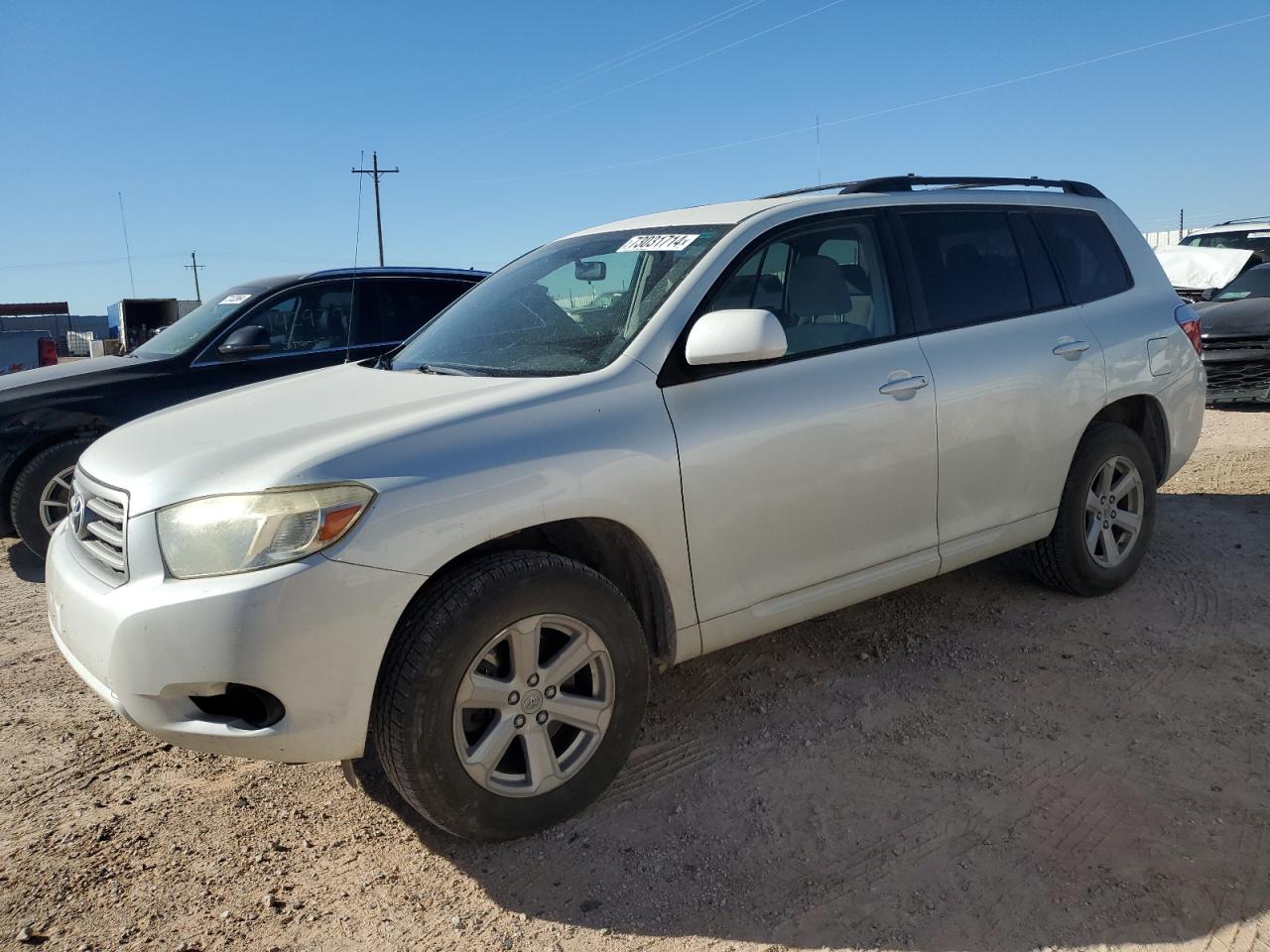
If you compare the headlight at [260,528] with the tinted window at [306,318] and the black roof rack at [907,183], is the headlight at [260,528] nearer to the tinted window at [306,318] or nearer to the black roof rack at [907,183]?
the black roof rack at [907,183]

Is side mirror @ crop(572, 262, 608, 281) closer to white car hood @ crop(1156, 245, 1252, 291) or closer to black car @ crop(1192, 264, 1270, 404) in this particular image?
black car @ crop(1192, 264, 1270, 404)

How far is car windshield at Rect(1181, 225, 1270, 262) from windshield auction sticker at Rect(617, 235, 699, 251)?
648 inches

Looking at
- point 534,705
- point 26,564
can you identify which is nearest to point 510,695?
point 534,705

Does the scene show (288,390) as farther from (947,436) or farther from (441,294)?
(441,294)

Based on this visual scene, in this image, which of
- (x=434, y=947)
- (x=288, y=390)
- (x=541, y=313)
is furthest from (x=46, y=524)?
(x=434, y=947)

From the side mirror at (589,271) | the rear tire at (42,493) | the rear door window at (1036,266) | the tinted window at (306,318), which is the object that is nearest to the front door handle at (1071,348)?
the rear door window at (1036,266)

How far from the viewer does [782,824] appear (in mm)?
2955

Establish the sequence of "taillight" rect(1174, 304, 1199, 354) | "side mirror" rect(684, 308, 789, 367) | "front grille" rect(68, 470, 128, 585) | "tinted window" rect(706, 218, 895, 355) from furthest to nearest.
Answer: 1. "taillight" rect(1174, 304, 1199, 354)
2. "tinted window" rect(706, 218, 895, 355)
3. "side mirror" rect(684, 308, 789, 367)
4. "front grille" rect(68, 470, 128, 585)

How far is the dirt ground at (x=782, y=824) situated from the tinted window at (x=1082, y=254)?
62.2 inches

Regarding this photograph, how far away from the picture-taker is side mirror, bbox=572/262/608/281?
3.73 meters

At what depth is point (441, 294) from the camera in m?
7.48

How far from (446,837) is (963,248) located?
10.1 feet

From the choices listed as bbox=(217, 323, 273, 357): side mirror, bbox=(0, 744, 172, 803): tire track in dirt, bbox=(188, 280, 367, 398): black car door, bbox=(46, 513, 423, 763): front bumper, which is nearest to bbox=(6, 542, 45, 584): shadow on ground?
bbox=(188, 280, 367, 398): black car door

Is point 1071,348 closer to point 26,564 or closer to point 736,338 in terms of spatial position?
point 736,338
